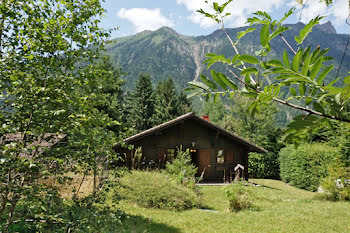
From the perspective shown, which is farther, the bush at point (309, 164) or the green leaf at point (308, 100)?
the bush at point (309, 164)

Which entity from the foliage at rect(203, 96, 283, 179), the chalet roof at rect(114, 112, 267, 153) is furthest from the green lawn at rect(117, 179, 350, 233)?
the foliage at rect(203, 96, 283, 179)

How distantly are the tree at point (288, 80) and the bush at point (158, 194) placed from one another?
26.8ft

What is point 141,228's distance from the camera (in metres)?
6.27

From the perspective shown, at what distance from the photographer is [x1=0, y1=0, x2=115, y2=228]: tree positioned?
106 inches

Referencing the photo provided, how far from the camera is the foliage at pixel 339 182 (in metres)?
10.4

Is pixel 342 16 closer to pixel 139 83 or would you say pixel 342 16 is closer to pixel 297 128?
pixel 297 128

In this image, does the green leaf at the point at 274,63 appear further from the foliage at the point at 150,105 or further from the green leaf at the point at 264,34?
the foliage at the point at 150,105

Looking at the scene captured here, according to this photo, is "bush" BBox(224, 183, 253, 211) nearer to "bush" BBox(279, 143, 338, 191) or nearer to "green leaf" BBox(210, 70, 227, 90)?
"bush" BBox(279, 143, 338, 191)

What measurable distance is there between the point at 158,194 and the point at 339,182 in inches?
328

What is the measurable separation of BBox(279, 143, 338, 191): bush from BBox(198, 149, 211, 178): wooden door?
6273 millimetres

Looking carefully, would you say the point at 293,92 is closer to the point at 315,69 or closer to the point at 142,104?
the point at 315,69

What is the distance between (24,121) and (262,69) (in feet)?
9.56

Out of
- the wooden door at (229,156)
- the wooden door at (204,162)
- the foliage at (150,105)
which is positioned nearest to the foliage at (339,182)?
the wooden door at (229,156)

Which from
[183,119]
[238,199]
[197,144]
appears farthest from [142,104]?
[238,199]
